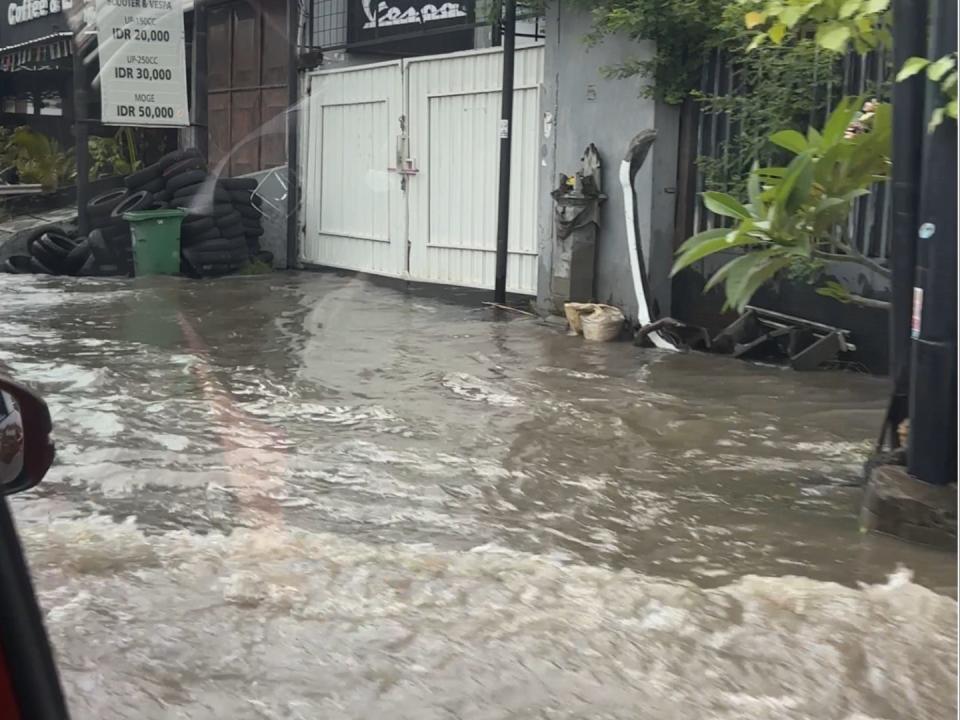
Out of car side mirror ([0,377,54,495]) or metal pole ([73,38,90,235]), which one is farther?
metal pole ([73,38,90,235])

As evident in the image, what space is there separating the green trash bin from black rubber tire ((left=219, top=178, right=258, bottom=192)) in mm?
774

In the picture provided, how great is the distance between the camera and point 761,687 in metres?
2.98

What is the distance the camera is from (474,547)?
4.00 meters

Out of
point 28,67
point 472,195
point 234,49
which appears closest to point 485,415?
point 472,195

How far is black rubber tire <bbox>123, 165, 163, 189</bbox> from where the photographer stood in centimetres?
1245

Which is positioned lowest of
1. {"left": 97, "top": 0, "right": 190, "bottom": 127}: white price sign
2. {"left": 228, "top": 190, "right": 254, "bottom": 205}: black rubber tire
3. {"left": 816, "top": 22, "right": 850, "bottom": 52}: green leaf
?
{"left": 228, "top": 190, "right": 254, "bottom": 205}: black rubber tire

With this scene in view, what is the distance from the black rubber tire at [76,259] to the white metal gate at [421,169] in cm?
247

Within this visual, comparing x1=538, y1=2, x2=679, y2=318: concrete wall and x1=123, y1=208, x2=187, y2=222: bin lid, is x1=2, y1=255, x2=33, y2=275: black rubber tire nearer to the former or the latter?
x1=123, y1=208, x2=187, y2=222: bin lid

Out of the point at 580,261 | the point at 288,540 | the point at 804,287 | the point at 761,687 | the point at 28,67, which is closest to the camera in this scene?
the point at 761,687

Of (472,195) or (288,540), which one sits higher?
(472,195)

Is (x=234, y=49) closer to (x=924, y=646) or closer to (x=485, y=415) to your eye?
(x=485, y=415)

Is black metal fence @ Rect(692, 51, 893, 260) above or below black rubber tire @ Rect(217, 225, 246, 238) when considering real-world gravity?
above

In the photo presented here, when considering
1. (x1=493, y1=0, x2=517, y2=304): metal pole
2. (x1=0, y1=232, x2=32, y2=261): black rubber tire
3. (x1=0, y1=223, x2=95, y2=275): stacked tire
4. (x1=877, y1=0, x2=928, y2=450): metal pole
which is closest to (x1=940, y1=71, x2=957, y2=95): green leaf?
(x1=877, y1=0, x2=928, y2=450): metal pole

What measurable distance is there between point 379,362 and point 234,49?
28.9 ft
